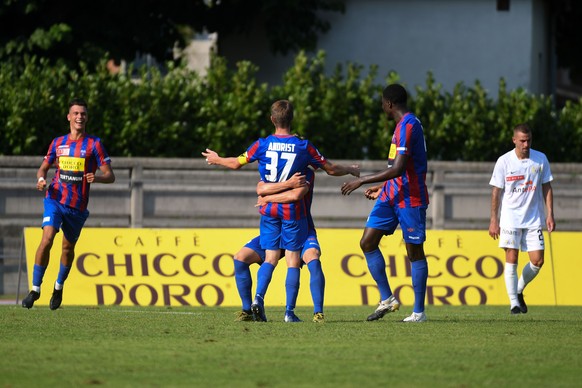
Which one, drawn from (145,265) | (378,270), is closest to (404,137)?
(378,270)

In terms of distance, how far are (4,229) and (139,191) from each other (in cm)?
219

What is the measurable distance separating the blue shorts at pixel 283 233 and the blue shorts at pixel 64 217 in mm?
3243

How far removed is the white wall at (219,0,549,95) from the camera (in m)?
29.6

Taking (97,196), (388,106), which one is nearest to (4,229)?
(97,196)

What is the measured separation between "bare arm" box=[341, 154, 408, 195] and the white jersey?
3.11 metres

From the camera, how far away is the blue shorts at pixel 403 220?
11.8 metres

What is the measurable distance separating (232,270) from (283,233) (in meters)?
5.82

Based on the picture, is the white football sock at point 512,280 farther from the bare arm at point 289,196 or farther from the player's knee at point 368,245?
the bare arm at point 289,196

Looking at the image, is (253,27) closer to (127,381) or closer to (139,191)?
(139,191)

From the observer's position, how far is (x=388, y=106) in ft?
39.0

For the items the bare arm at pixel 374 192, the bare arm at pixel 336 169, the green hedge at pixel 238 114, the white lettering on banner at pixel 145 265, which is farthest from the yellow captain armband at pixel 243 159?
the green hedge at pixel 238 114

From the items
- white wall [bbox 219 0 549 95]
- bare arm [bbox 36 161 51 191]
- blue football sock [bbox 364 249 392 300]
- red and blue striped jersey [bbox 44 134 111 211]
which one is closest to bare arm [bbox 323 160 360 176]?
blue football sock [bbox 364 249 392 300]

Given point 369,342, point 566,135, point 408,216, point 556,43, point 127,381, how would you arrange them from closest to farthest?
1. point 127,381
2. point 369,342
3. point 408,216
4. point 566,135
5. point 556,43

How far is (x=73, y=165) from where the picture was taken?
1428 cm
